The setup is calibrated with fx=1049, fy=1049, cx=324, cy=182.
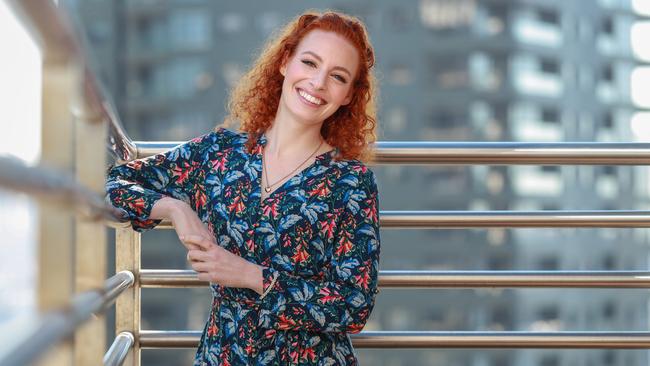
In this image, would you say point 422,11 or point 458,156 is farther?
point 422,11

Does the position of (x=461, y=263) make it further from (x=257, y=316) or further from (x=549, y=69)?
(x=257, y=316)

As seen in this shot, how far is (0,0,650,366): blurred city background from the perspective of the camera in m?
60.3

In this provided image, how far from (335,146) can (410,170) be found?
5844 centimetres

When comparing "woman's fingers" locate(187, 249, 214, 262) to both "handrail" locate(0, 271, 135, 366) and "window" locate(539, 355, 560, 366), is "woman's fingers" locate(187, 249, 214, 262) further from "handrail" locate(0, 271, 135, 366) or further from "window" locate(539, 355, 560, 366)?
"window" locate(539, 355, 560, 366)

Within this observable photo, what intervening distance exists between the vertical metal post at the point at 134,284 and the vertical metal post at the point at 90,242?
2.88ft

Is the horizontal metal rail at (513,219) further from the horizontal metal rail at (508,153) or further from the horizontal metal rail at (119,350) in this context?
the horizontal metal rail at (119,350)

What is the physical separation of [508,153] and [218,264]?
33.1 inches

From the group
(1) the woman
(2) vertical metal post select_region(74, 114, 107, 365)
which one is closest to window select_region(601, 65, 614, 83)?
(1) the woman

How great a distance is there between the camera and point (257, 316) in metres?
1.68

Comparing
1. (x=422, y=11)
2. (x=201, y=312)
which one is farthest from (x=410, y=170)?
(x=201, y=312)

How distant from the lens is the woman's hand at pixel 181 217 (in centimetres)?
163

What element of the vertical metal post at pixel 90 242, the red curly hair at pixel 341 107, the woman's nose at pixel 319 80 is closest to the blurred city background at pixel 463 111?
the red curly hair at pixel 341 107

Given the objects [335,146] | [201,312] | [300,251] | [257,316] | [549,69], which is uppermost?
[549,69]

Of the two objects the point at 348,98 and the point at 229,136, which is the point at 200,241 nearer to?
the point at 229,136
